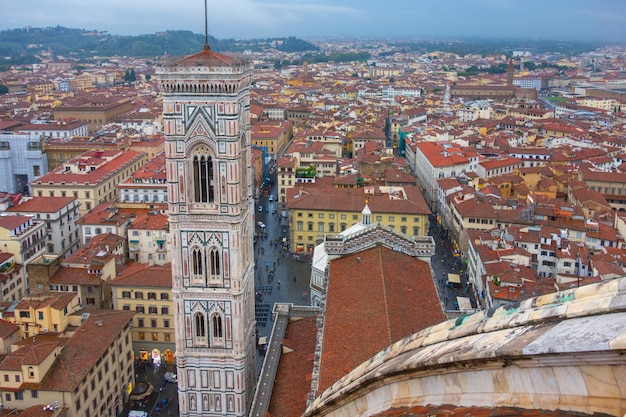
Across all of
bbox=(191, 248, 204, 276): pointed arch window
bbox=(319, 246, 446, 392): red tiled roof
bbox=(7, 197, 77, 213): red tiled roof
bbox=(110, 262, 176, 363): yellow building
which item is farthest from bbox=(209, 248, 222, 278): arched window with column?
bbox=(7, 197, 77, 213): red tiled roof

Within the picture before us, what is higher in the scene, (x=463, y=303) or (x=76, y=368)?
(x=76, y=368)

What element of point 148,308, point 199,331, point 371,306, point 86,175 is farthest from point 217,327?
point 86,175

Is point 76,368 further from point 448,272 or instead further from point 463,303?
point 448,272

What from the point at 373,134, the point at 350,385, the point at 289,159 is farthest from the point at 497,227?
the point at 350,385

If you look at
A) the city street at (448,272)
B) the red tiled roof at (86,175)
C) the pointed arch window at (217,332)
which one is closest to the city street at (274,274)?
the pointed arch window at (217,332)

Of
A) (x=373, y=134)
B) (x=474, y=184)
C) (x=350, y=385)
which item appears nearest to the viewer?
(x=350, y=385)

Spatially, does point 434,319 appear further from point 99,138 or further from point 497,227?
point 99,138
